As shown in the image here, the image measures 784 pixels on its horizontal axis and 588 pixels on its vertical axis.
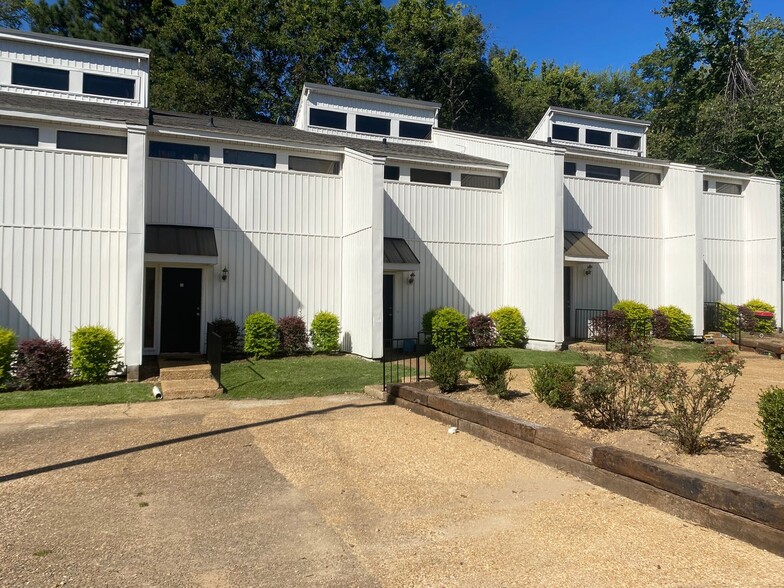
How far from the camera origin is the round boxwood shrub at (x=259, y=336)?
13570 millimetres

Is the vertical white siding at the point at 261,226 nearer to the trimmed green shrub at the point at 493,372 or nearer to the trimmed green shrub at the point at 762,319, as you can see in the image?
the trimmed green shrub at the point at 493,372

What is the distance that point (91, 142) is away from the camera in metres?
12.6

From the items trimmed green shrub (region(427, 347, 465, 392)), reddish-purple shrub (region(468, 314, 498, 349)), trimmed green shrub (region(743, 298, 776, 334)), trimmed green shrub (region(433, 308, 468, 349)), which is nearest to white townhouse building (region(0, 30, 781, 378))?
trimmed green shrub (region(743, 298, 776, 334))

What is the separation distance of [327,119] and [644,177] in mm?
12000

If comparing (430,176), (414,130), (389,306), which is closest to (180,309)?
(389,306)

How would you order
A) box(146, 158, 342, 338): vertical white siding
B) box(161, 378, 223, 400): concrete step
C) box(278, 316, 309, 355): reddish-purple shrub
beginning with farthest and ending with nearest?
1. box(278, 316, 309, 355): reddish-purple shrub
2. box(146, 158, 342, 338): vertical white siding
3. box(161, 378, 223, 400): concrete step


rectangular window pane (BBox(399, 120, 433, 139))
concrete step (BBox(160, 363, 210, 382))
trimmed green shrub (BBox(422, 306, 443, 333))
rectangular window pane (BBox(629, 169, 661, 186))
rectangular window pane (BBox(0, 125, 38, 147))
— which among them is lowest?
concrete step (BBox(160, 363, 210, 382))

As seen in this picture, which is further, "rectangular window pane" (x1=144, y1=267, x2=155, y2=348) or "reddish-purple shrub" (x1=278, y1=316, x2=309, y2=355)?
"reddish-purple shrub" (x1=278, y1=316, x2=309, y2=355)

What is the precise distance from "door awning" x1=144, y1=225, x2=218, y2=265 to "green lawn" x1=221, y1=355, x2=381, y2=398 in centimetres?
272

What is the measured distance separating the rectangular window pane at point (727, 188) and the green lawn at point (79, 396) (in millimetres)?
20639

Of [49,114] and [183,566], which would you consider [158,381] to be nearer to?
[49,114]

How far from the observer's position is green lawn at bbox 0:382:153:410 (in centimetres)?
946

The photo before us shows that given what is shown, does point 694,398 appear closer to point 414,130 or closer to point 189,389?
point 189,389

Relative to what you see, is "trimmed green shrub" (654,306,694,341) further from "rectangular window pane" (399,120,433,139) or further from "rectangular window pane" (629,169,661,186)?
"rectangular window pane" (399,120,433,139)
